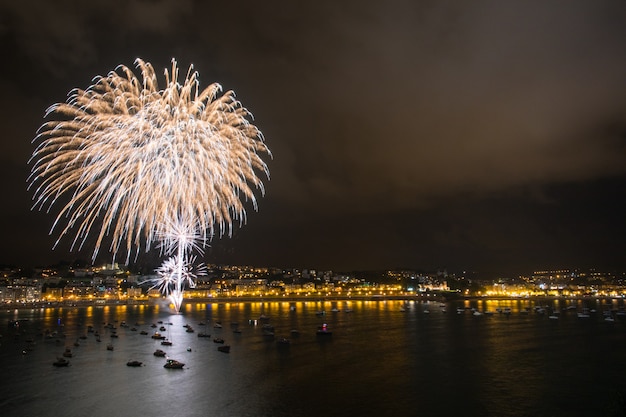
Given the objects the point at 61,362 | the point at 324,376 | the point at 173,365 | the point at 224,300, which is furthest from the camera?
the point at 224,300

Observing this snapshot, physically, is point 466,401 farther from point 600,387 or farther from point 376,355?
point 376,355

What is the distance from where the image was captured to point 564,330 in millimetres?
47031

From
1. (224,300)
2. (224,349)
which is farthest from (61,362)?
(224,300)

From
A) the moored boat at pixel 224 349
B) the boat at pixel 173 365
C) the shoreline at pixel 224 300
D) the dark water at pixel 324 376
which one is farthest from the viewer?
the shoreline at pixel 224 300

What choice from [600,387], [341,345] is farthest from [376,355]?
[600,387]

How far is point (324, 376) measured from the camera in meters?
24.6

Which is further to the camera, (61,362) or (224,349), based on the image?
(224,349)

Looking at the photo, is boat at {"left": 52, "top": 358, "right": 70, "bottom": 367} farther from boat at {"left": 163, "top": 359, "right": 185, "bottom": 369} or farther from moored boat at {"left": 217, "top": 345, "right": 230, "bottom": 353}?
moored boat at {"left": 217, "top": 345, "right": 230, "bottom": 353}

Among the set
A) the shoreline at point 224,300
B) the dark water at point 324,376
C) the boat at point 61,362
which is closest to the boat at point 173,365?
the dark water at point 324,376

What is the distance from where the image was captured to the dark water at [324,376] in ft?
62.7

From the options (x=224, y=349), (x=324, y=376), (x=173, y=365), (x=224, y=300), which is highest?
(x=224, y=300)

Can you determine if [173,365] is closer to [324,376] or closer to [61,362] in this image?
[61,362]

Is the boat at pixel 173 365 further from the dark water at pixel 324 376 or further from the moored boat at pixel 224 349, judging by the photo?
the moored boat at pixel 224 349

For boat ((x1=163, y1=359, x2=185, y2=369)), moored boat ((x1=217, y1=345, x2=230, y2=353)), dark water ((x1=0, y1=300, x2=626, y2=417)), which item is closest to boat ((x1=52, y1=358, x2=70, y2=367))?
dark water ((x1=0, y1=300, x2=626, y2=417))
